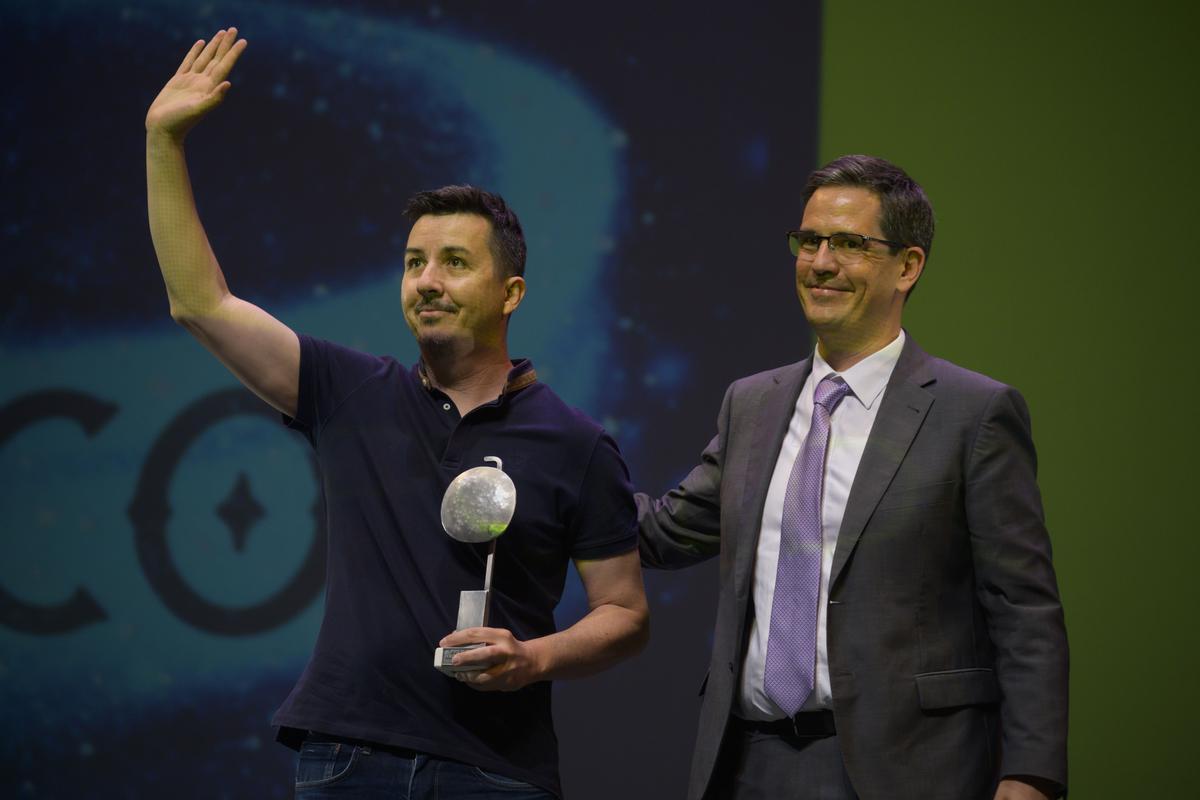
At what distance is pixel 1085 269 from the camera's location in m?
3.39

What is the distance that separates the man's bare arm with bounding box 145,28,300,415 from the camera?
6.66ft

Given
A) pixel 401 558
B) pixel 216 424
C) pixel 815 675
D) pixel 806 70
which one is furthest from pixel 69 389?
pixel 815 675

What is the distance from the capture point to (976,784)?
1.99 meters

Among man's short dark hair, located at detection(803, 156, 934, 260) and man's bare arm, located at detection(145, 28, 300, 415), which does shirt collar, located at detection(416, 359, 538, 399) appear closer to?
man's bare arm, located at detection(145, 28, 300, 415)

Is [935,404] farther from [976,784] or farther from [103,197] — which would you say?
[103,197]

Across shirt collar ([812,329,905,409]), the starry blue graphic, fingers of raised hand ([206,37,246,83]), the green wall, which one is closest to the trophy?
shirt collar ([812,329,905,409])

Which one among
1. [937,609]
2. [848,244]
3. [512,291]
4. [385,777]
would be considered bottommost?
[385,777]

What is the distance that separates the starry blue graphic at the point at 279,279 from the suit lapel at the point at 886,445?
1368 mm

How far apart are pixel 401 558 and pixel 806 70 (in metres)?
2.20

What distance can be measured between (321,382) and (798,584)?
88 cm

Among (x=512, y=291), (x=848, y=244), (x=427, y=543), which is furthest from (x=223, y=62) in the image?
(x=848, y=244)

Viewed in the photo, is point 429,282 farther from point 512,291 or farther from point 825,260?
point 825,260

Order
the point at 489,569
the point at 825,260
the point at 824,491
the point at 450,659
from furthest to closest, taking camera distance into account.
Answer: the point at 825,260, the point at 824,491, the point at 489,569, the point at 450,659

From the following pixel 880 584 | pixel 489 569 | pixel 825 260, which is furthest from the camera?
pixel 825 260
